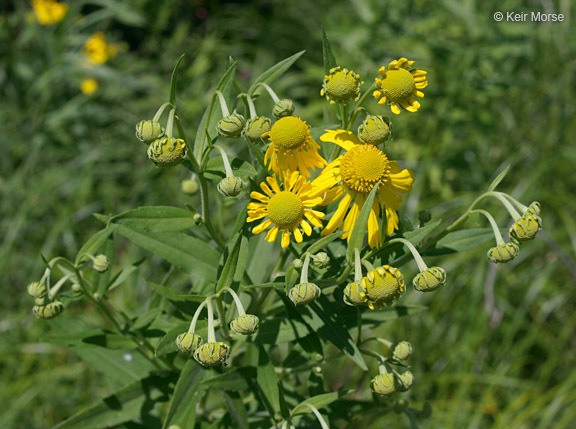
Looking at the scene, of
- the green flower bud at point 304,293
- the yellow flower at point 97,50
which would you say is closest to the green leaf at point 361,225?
the green flower bud at point 304,293

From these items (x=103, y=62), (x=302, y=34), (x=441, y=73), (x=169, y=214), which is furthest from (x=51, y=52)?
(x=169, y=214)

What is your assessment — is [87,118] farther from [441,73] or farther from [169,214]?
[169,214]

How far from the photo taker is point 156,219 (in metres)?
1.52

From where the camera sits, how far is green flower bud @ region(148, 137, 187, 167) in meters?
1.36

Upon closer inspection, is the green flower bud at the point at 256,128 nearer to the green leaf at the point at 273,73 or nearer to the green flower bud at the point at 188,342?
the green leaf at the point at 273,73

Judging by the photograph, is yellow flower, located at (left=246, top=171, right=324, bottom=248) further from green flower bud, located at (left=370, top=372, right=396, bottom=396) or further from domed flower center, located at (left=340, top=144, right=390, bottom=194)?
green flower bud, located at (left=370, top=372, right=396, bottom=396)

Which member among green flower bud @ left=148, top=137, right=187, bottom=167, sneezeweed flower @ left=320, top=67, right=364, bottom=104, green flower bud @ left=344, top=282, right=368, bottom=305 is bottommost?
green flower bud @ left=344, top=282, right=368, bottom=305

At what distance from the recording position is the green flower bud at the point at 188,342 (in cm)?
134

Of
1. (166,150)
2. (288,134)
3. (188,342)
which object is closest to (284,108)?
(288,134)

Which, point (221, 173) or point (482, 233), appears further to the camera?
point (482, 233)

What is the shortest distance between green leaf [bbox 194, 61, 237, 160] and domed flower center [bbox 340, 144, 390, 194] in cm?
39

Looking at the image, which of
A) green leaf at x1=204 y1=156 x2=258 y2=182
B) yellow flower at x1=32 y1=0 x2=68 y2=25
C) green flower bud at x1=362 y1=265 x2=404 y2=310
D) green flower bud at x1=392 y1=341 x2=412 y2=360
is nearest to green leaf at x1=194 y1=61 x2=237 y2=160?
green leaf at x1=204 y1=156 x2=258 y2=182

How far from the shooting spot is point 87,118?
4676 mm

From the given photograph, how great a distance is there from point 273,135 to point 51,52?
391cm
